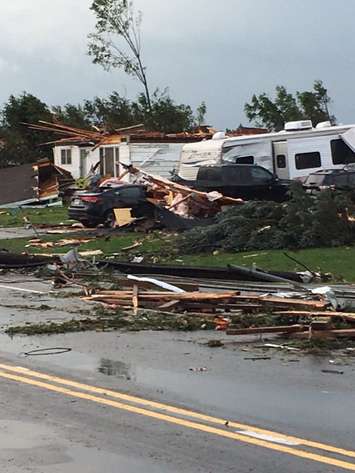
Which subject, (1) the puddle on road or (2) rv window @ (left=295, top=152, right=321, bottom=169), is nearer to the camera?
(1) the puddle on road

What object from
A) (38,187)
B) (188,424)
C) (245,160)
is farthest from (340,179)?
(38,187)

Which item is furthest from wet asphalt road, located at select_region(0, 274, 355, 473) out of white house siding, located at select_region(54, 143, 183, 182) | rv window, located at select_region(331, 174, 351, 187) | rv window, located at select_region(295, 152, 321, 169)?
white house siding, located at select_region(54, 143, 183, 182)

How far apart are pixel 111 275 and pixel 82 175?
111ft

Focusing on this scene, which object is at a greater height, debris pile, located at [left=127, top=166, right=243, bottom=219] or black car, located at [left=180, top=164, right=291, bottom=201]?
black car, located at [left=180, top=164, right=291, bottom=201]

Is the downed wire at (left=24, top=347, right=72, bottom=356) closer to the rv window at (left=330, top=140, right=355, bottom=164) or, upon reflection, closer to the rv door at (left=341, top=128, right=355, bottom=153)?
the rv door at (left=341, top=128, right=355, bottom=153)

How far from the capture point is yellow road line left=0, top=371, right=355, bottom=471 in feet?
18.9

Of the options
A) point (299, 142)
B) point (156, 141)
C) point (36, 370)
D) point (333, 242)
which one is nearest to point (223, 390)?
point (36, 370)

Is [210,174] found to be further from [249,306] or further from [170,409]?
[170,409]

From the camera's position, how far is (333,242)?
22688 mm

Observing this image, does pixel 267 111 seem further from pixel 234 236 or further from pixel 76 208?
pixel 234 236

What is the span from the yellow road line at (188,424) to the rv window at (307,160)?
81.4ft

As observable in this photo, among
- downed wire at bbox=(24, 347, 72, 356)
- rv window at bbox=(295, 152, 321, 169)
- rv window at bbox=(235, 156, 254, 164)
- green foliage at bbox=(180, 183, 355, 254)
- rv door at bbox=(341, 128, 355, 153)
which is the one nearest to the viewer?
downed wire at bbox=(24, 347, 72, 356)

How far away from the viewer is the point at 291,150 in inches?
1283

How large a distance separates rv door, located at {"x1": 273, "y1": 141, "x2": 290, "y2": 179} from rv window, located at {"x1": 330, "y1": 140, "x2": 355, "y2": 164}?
1.81 meters
